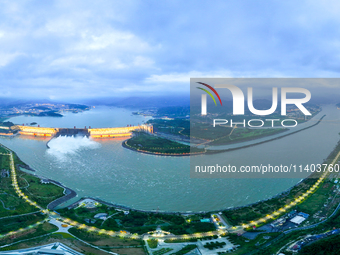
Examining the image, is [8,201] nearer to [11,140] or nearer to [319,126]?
[11,140]

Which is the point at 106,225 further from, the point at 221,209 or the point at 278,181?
the point at 278,181

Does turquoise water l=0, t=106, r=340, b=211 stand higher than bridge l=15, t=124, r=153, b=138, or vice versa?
bridge l=15, t=124, r=153, b=138

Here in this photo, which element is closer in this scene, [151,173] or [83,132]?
[151,173]

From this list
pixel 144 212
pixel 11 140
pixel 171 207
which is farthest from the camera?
pixel 11 140

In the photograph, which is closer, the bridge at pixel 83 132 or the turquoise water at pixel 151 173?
the turquoise water at pixel 151 173

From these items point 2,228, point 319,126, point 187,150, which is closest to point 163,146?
point 187,150

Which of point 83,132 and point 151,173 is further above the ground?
point 83,132

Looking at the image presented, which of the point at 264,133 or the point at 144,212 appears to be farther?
the point at 264,133

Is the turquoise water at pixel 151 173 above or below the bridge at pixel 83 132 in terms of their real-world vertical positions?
below

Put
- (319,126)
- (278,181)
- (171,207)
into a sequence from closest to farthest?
1. (171,207)
2. (278,181)
3. (319,126)

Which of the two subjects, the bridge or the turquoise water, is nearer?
the turquoise water
